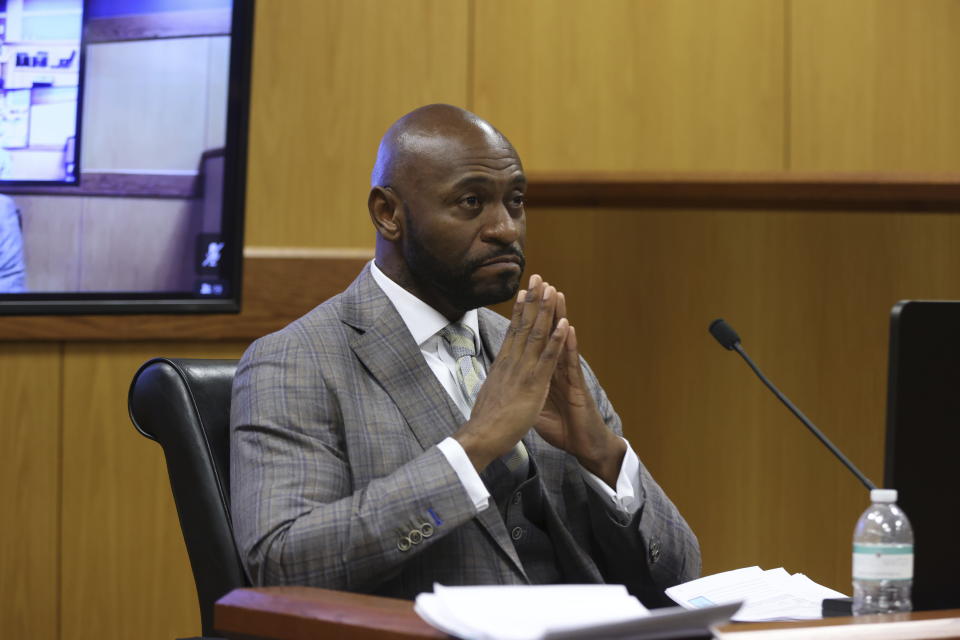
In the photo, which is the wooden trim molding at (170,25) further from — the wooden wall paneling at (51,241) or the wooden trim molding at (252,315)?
the wooden trim molding at (252,315)

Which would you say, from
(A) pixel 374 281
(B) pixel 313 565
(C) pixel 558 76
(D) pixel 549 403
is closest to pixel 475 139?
(A) pixel 374 281

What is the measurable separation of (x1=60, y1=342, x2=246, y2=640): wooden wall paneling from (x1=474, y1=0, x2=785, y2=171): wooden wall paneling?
3.99ft

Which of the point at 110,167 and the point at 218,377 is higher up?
the point at 110,167

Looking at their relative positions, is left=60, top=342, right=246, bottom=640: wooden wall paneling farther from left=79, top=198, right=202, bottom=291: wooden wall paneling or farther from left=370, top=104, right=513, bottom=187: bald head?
left=370, top=104, right=513, bottom=187: bald head

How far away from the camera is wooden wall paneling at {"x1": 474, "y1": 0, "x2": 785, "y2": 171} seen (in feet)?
9.85

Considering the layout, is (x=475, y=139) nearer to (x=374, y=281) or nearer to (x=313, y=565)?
(x=374, y=281)

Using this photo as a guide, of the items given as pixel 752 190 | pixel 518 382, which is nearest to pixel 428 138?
pixel 518 382

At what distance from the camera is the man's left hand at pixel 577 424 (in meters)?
1.58

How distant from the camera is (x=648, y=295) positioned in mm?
3277

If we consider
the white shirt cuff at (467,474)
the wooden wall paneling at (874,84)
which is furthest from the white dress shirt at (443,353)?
the wooden wall paneling at (874,84)

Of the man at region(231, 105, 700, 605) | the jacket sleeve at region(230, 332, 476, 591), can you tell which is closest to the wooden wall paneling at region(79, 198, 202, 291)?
the man at region(231, 105, 700, 605)

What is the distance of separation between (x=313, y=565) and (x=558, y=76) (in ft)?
6.46

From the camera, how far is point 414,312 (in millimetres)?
1678

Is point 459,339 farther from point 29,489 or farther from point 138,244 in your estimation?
point 29,489
